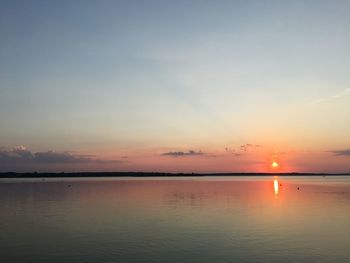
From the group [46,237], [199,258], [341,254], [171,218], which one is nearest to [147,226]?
[171,218]

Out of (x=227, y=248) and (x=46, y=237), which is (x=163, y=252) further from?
(x=46, y=237)

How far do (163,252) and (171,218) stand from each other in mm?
14896

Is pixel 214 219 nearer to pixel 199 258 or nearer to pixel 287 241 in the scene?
pixel 287 241

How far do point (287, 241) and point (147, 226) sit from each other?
11954 mm

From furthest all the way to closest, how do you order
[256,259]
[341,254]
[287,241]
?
[287,241], [341,254], [256,259]

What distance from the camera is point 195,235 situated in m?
29.8

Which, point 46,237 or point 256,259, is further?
point 46,237

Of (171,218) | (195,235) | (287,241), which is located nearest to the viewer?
(287,241)

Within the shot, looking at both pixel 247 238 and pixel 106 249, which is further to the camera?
pixel 247 238

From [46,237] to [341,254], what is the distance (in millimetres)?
20231

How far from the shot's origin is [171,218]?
128ft

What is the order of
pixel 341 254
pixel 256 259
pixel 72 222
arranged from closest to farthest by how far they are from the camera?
pixel 256 259 → pixel 341 254 → pixel 72 222

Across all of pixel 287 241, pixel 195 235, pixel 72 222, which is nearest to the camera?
pixel 287 241

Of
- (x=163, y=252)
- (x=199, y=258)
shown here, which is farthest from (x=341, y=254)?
(x=163, y=252)
